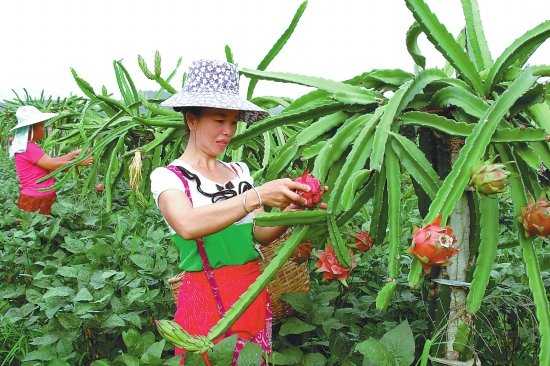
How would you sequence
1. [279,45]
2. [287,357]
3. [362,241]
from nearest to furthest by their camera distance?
[362,241] → [287,357] → [279,45]

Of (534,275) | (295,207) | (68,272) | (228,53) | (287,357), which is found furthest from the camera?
(228,53)

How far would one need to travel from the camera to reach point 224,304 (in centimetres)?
146

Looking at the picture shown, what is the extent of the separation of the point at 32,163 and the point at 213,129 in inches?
113

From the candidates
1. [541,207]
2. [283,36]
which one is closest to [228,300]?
[541,207]

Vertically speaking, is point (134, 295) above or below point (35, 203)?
above

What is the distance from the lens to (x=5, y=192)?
483 cm

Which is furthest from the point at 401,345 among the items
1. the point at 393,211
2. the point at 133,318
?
the point at 133,318

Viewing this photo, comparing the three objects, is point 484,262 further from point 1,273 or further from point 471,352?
point 1,273

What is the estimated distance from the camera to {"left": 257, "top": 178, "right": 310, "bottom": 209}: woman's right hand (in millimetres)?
1213

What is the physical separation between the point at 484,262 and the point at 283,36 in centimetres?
126

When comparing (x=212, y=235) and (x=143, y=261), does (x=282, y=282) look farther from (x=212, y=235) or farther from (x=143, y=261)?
(x=143, y=261)

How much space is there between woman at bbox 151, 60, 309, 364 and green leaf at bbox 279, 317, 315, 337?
12 centimetres

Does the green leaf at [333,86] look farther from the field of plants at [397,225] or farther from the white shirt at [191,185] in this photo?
the white shirt at [191,185]

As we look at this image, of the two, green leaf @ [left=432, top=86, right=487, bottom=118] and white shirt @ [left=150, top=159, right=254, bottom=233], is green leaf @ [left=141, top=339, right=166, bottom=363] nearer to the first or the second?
white shirt @ [left=150, top=159, right=254, bottom=233]
